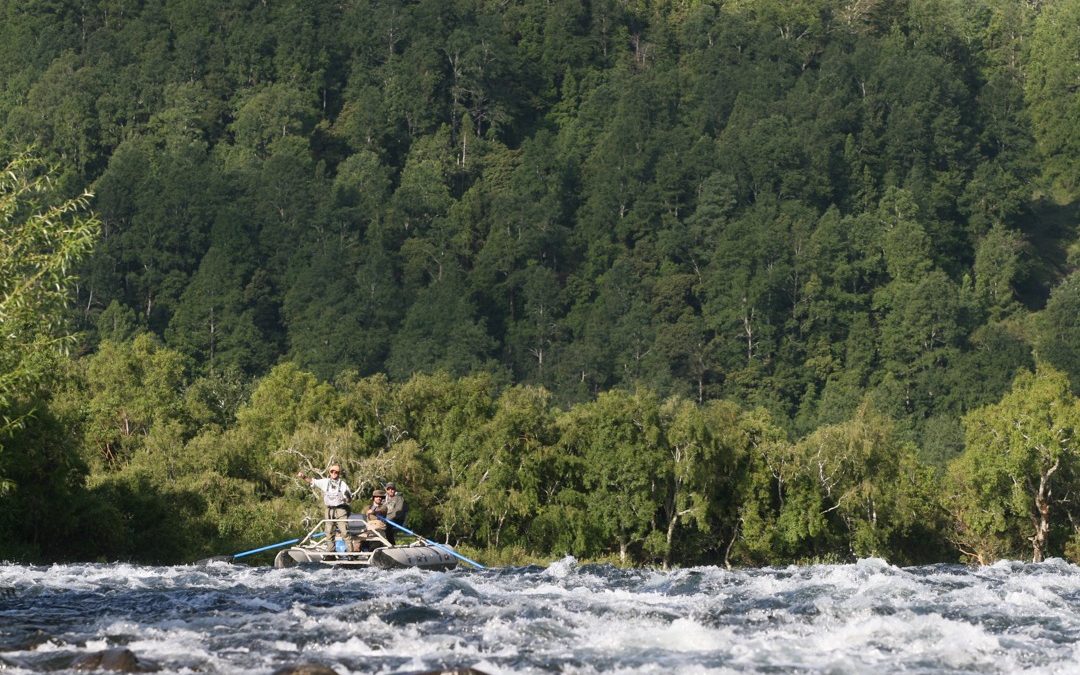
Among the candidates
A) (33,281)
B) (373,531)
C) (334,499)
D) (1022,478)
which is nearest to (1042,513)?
(1022,478)

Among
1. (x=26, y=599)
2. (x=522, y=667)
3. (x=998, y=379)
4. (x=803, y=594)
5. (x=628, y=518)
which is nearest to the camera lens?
(x=522, y=667)

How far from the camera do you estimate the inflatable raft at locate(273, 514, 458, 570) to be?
49.7m

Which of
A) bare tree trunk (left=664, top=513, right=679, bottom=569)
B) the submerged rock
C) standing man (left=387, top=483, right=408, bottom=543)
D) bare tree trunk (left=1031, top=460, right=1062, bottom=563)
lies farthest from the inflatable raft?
bare tree trunk (left=1031, top=460, right=1062, bottom=563)

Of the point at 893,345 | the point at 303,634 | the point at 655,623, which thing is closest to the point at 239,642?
the point at 303,634

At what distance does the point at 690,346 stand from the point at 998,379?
37086 mm

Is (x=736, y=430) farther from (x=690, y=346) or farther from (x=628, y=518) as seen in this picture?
(x=690, y=346)

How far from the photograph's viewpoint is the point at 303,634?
3556cm

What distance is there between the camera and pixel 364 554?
50125 millimetres

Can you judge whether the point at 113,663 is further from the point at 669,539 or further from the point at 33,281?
the point at 669,539

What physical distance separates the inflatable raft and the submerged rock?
18.3 m

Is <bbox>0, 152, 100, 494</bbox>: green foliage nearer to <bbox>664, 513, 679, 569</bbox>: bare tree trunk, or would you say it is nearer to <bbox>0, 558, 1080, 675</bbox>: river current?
<bbox>0, 558, 1080, 675</bbox>: river current

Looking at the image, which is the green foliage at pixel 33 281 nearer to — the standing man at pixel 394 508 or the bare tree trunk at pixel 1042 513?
the standing man at pixel 394 508

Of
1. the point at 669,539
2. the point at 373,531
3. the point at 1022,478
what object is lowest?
the point at 669,539

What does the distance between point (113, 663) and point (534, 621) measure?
10176 mm
